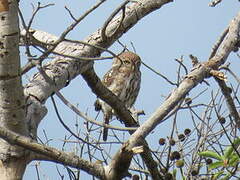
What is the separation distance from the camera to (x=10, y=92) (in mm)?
2020

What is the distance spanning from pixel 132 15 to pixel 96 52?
0.98 ft

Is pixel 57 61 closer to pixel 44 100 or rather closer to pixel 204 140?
pixel 44 100

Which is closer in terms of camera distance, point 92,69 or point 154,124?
point 154,124

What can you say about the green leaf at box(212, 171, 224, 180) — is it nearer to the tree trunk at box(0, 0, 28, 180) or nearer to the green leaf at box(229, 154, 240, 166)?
the green leaf at box(229, 154, 240, 166)

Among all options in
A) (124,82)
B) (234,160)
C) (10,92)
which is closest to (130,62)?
(124,82)

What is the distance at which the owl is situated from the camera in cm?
522

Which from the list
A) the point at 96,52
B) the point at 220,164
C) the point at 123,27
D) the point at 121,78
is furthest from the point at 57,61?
the point at 121,78

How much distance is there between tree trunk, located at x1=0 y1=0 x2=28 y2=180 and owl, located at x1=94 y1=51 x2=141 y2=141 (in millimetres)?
3007

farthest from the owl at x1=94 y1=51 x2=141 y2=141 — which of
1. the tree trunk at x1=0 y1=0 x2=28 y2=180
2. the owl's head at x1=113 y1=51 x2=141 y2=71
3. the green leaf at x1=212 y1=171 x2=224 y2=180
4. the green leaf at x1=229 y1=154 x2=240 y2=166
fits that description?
the tree trunk at x1=0 y1=0 x2=28 y2=180

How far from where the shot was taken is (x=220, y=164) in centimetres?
349

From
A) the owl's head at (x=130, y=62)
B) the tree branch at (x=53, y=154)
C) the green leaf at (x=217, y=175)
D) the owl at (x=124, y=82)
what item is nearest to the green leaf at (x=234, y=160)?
the green leaf at (x=217, y=175)

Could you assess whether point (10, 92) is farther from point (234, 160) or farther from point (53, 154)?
point (234, 160)

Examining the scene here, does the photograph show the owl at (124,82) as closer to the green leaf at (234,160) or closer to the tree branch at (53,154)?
the green leaf at (234,160)

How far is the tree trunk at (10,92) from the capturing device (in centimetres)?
191
